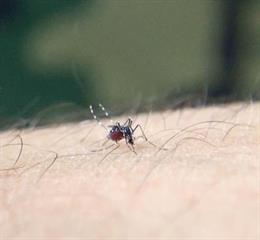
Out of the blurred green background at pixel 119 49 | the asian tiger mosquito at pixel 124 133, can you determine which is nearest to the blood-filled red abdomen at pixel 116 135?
the asian tiger mosquito at pixel 124 133

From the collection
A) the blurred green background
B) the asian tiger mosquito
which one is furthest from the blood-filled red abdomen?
the blurred green background

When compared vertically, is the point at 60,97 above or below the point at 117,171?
below

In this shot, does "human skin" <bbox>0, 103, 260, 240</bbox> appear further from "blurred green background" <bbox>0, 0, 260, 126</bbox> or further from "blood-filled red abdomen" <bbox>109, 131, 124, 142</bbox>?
"blurred green background" <bbox>0, 0, 260, 126</bbox>

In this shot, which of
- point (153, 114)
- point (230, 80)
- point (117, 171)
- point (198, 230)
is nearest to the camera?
point (198, 230)

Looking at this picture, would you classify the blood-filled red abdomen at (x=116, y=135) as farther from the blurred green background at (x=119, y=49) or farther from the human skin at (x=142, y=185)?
the blurred green background at (x=119, y=49)

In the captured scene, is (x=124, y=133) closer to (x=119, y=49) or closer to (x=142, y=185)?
(x=142, y=185)

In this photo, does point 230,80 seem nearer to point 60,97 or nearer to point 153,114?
point 60,97

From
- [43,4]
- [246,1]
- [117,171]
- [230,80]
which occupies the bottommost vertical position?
[230,80]

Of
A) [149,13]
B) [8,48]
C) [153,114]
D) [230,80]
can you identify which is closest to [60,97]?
[8,48]
